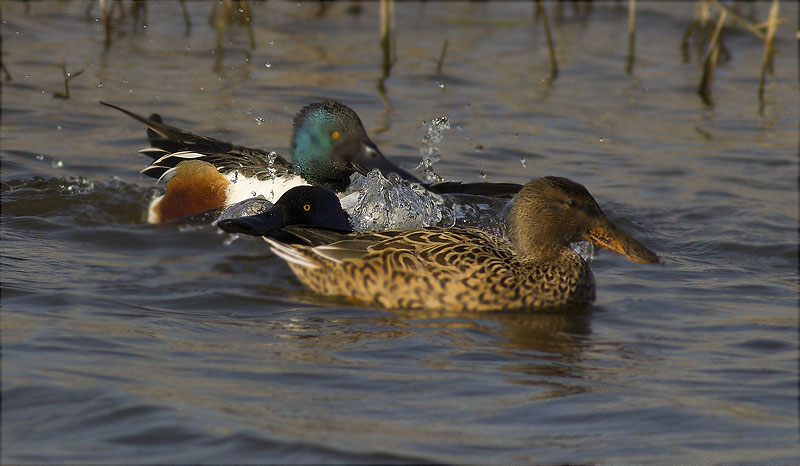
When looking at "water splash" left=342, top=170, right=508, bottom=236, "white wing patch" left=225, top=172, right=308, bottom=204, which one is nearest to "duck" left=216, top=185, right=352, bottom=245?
"water splash" left=342, top=170, right=508, bottom=236

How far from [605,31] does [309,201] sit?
26.2 feet

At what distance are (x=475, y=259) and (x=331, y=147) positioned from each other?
6.37ft

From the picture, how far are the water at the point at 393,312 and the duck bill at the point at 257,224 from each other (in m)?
0.28

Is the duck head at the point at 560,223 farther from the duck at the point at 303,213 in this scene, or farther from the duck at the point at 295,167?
the duck at the point at 295,167

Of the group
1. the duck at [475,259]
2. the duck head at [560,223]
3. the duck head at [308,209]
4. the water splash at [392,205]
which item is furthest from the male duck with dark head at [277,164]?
the duck head at [560,223]

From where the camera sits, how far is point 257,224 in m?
6.07

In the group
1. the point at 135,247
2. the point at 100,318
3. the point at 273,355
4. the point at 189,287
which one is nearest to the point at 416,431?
the point at 273,355

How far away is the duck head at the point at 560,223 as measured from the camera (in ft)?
19.6

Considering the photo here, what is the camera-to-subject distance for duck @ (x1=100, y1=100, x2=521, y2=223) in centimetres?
728

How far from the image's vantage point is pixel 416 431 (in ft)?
12.7

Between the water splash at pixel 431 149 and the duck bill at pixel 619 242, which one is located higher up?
the water splash at pixel 431 149

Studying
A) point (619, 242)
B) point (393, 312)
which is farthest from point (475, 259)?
point (619, 242)

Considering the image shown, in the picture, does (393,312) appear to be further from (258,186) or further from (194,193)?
(194,193)

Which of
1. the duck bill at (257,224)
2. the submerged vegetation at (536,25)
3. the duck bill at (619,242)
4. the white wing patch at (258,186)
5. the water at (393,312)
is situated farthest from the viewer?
the submerged vegetation at (536,25)
